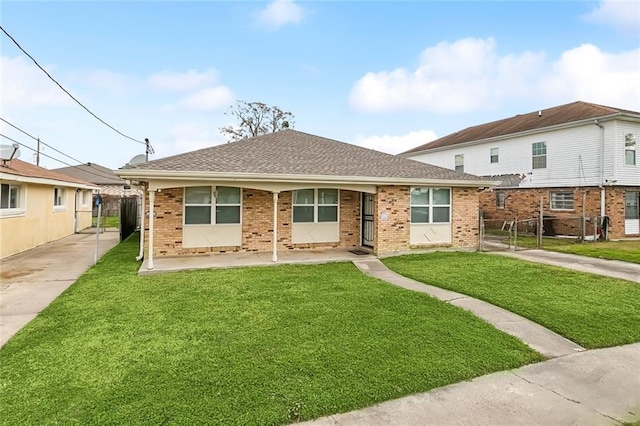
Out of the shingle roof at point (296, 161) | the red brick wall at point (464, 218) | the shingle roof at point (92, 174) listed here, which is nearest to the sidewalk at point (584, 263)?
the red brick wall at point (464, 218)

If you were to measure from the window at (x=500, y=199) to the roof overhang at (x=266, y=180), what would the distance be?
902cm

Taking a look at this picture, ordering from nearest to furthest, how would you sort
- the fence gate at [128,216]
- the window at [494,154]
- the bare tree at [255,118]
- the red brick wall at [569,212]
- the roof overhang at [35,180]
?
the roof overhang at [35,180]
the fence gate at [128,216]
the red brick wall at [569,212]
the window at [494,154]
the bare tree at [255,118]

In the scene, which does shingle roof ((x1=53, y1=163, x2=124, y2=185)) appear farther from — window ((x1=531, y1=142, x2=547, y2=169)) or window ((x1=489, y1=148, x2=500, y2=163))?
window ((x1=531, y1=142, x2=547, y2=169))

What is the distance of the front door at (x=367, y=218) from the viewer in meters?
12.2

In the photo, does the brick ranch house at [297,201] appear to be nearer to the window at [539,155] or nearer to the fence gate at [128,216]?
the fence gate at [128,216]

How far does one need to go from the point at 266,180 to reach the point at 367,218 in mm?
4259

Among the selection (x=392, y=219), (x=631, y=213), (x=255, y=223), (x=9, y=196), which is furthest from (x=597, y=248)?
(x=9, y=196)

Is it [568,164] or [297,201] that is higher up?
[568,164]

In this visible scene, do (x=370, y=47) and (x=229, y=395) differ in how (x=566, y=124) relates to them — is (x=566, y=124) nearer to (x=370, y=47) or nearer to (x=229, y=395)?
(x=370, y=47)

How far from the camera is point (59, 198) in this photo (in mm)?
16516

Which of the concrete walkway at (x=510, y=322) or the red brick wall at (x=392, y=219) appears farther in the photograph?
the red brick wall at (x=392, y=219)

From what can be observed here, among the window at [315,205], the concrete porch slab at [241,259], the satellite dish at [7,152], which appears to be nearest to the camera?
the concrete porch slab at [241,259]

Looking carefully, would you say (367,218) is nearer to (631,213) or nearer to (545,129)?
(545,129)

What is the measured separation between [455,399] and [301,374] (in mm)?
1472
